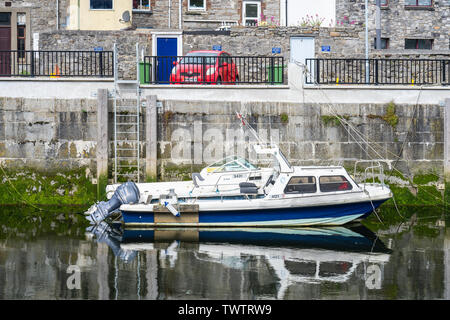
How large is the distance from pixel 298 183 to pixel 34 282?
333 inches

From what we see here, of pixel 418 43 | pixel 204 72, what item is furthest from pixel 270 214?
pixel 418 43

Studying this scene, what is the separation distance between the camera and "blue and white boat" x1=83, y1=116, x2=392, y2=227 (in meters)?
20.1

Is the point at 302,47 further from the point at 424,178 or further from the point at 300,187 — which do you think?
the point at 300,187

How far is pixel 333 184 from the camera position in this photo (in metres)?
20.2

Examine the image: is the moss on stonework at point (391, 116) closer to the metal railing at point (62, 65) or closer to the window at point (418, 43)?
the metal railing at point (62, 65)

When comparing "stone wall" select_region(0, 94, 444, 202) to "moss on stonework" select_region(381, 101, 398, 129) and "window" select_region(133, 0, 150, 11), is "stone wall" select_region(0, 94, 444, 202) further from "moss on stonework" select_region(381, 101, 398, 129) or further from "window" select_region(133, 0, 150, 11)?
"window" select_region(133, 0, 150, 11)

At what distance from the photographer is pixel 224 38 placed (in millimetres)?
30000

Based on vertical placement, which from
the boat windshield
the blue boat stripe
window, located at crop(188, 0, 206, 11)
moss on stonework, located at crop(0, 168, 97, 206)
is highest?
window, located at crop(188, 0, 206, 11)

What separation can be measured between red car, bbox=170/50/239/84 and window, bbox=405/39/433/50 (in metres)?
11.4

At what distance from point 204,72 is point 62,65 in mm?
7073

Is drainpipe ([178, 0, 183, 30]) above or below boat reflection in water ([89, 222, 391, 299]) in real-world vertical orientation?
above

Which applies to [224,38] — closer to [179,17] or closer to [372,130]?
[179,17]

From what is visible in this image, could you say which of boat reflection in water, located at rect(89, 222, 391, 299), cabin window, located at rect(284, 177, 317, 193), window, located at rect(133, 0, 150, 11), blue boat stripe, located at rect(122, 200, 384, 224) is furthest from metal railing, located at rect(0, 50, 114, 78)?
cabin window, located at rect(284, 177, 317, 193)

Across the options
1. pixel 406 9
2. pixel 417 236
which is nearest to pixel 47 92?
pixel 417 236
